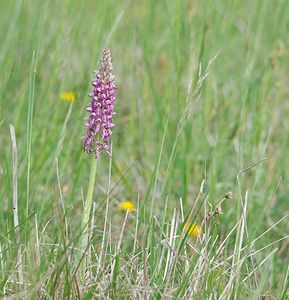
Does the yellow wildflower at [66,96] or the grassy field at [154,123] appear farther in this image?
the yellow wildflower at [66,96]

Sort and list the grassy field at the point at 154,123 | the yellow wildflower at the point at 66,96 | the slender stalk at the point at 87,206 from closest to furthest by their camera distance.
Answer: the slender stalk at the point at 87,206
the grassy field at the point at 154,123
the yellow wildflower at the point at 66,96

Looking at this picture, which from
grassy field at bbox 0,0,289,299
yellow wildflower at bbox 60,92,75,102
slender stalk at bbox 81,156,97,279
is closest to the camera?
slender stalk at bbox 81,156,97,279

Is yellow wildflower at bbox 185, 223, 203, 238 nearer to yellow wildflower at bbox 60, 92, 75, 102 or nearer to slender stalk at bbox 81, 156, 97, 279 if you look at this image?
slender stalk at bbox 81, 156, 97, 279

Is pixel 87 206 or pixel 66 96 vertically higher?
pixel 66 96

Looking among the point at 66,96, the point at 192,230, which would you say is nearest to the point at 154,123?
the point at 66,96

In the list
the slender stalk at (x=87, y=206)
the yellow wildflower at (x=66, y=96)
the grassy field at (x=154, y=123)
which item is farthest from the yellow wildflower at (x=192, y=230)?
the yellow wildflower at (x=66, y=96)

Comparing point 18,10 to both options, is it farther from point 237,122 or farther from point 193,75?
point 237,122

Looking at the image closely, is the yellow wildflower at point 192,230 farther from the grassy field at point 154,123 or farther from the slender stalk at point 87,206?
the slender stalk at point 87,206

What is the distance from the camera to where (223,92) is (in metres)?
4.05

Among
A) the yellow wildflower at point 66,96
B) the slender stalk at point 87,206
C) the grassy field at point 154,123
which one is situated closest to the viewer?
the slender stalk at point 87,206

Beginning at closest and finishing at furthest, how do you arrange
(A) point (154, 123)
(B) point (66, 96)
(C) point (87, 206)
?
(C) point (87, 206)
(B) point (66, 96)
(A) point (154, 123)

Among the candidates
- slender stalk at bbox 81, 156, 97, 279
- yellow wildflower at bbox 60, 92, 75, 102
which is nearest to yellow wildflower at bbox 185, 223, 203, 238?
slender stalk at bbox 81, 156, 97, 279

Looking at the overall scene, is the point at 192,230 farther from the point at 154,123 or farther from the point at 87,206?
the point at 154,123

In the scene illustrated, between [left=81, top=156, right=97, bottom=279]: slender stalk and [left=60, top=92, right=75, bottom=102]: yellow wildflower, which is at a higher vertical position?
[left=60, top=92, right=75, bottom=102]: yellow wildflower
